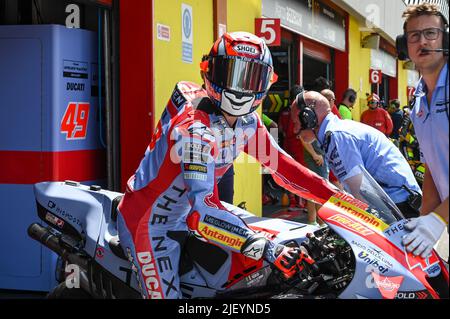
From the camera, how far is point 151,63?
6.32 m

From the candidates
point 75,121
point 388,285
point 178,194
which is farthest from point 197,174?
point 75,121

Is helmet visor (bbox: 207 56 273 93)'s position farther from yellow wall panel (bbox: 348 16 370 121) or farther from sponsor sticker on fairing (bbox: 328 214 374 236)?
yellow wall panel (bbox: 348 16 370 121)

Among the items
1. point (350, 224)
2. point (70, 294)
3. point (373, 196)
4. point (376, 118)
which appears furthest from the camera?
point (376, 118)

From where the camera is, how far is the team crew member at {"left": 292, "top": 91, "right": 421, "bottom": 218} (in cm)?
413

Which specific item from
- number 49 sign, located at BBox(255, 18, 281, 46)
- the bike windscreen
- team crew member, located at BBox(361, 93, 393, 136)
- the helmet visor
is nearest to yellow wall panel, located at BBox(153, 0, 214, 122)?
number 49 sign, located at BBox(255, 18, 281, 46)

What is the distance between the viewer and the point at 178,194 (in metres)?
3.38

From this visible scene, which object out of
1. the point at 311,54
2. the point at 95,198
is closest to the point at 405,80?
the point at 311,54

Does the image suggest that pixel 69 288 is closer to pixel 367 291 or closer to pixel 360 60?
pixel 367 291

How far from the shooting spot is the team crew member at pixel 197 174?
10.2 feet

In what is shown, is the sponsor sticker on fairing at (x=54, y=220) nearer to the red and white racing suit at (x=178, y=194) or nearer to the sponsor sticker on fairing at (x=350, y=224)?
the red and white racing suit at (x=178, y=194)

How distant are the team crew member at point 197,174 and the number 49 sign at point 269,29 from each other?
538 centimetres

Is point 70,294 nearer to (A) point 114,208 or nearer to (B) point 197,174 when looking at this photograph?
(A) point 114,208

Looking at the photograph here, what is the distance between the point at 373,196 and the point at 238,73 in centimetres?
94

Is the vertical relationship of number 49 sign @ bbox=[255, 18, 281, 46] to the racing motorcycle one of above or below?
above
